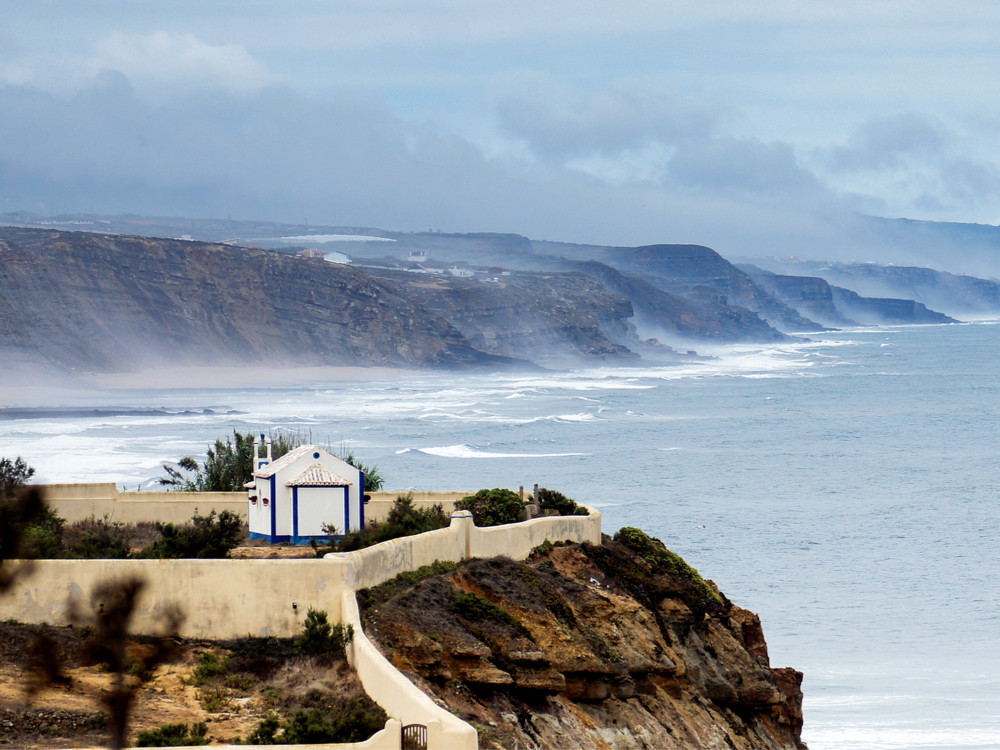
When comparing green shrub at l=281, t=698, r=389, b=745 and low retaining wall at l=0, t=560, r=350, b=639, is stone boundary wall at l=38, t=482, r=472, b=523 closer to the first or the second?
low retaining wall at l=0, t=560, r=350, b=639

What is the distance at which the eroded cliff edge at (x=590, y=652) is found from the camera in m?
18.4

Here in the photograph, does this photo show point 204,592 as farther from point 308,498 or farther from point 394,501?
point 394,501

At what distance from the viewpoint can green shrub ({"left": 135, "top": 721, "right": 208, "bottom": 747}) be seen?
543 inches

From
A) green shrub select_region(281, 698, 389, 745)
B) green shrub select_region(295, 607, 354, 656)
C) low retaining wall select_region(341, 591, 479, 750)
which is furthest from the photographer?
green shrub select_region(295, 607, 354, 656)

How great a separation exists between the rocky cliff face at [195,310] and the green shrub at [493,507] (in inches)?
4636

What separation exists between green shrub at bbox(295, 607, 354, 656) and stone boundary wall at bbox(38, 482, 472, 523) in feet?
30.3

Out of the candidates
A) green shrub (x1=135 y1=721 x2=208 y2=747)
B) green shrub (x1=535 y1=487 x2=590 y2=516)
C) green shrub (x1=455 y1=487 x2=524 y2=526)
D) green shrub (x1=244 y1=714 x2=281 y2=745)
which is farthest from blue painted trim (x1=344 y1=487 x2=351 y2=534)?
green shrub (x1=135 y1=721 x2=208 y2=747)

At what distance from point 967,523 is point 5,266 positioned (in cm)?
11894

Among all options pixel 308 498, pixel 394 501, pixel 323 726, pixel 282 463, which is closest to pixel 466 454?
pixel 394 501

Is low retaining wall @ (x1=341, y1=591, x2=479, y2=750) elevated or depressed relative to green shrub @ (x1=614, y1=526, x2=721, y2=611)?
elevated

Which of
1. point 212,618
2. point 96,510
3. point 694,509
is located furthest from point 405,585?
point 694,509

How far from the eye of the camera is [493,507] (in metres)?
26.3

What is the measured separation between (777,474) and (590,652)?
45088 millimetres

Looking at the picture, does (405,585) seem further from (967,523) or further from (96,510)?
(967,523)
